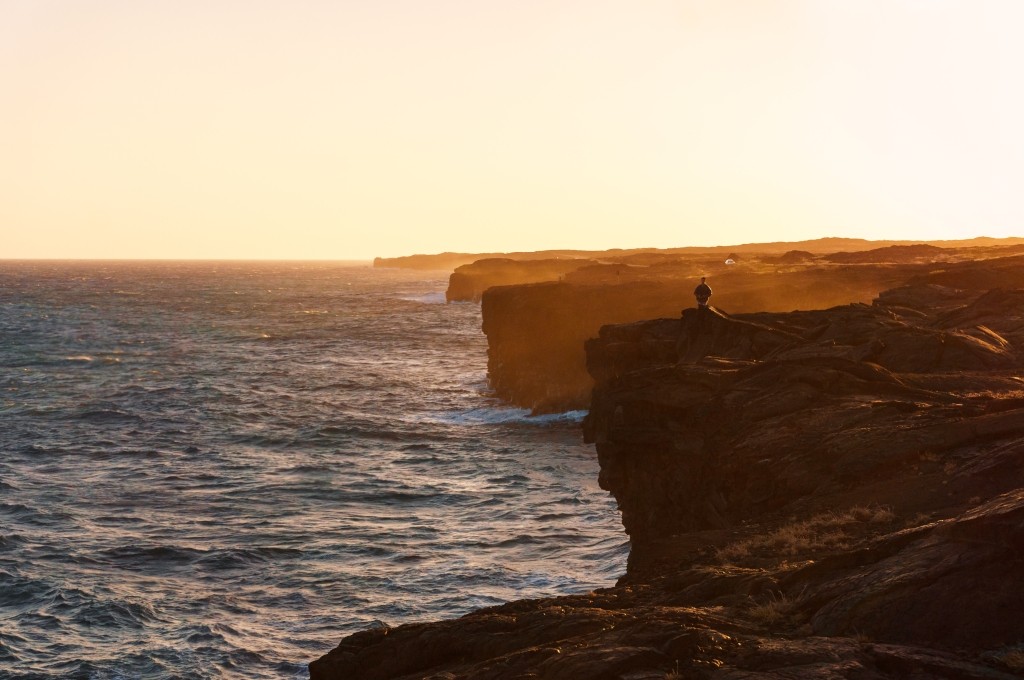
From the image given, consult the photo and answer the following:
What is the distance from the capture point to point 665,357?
3684 cm

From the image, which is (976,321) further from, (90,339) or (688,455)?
(90,339)

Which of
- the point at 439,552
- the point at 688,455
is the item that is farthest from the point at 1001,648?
the point at 439,552

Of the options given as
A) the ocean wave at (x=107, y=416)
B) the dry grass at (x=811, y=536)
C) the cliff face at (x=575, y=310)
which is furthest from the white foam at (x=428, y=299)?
the dry grass at (x=811, y=536)

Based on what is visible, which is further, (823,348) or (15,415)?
(15,415)

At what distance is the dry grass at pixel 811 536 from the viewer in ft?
57.2

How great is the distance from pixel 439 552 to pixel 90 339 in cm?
8598

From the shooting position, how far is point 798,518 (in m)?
19.8

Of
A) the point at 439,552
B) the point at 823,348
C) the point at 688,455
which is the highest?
the point at 823,348

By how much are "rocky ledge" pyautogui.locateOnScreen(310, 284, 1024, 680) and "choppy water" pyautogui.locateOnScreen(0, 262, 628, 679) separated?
684cm

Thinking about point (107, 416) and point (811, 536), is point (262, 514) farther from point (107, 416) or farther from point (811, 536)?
point (107, 416)

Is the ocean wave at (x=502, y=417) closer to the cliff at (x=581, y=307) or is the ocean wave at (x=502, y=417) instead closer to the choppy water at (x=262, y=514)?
the choppy water at (x=262, y=514)

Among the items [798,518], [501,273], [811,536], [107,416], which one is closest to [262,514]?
[798,518]

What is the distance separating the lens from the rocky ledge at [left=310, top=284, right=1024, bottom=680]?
12.7m

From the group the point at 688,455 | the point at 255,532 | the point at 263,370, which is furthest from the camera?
the point at 263,370
